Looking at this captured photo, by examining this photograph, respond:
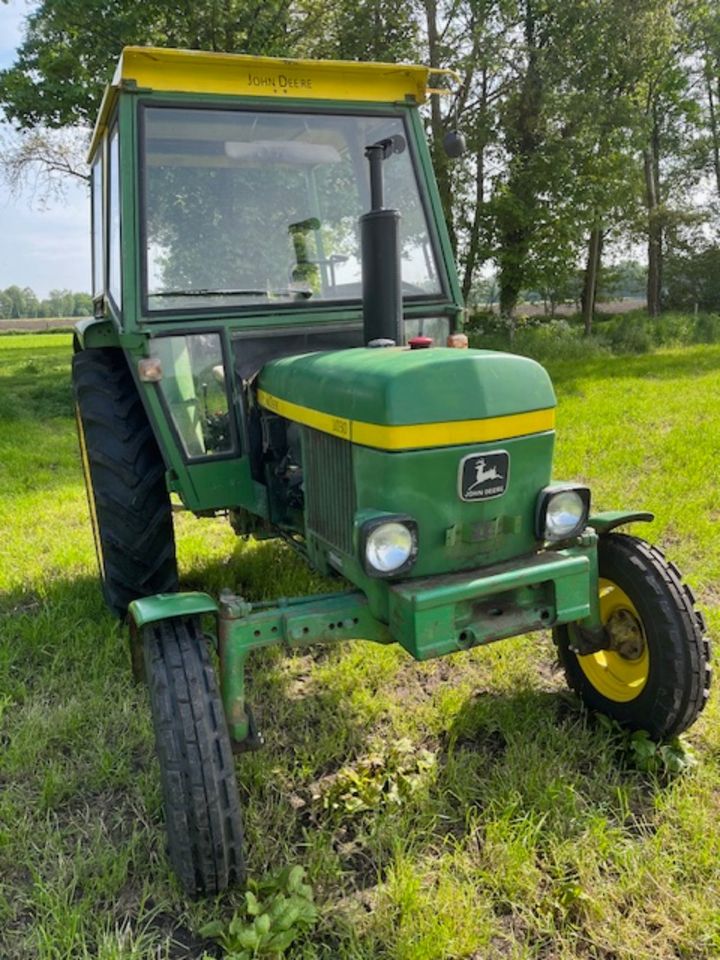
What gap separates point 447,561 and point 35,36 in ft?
35.0

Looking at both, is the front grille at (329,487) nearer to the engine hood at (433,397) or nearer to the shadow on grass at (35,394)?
the engine hood at (433,397)

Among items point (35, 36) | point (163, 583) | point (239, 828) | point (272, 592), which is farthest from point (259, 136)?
point (35, 36)

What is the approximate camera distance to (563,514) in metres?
2.36

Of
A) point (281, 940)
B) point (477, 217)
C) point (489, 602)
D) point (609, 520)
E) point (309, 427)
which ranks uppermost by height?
point (477, 217)

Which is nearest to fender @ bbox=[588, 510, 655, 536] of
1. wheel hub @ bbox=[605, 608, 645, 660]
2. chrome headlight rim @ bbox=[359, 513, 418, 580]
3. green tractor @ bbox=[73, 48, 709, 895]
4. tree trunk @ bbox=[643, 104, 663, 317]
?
green tractor @ bbox=[73, 48, 709, 895]

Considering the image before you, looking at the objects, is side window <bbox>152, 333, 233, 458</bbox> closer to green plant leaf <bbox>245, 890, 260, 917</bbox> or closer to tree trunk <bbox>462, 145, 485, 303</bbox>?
green plant leaf <bbox>245, 890, 260, 917</bbox>

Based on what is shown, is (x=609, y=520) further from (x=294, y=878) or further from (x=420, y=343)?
(x=294, y=878)

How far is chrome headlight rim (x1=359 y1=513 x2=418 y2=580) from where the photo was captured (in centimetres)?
208

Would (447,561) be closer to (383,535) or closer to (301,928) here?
(383,535)

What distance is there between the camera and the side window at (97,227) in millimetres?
3793

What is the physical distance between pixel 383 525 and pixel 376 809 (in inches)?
36.7

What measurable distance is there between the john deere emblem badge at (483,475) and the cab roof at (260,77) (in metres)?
1.78

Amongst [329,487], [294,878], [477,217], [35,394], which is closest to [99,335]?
[329,487]

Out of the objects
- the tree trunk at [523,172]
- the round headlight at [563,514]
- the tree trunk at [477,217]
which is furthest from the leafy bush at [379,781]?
the tree trunk at [477,217]
